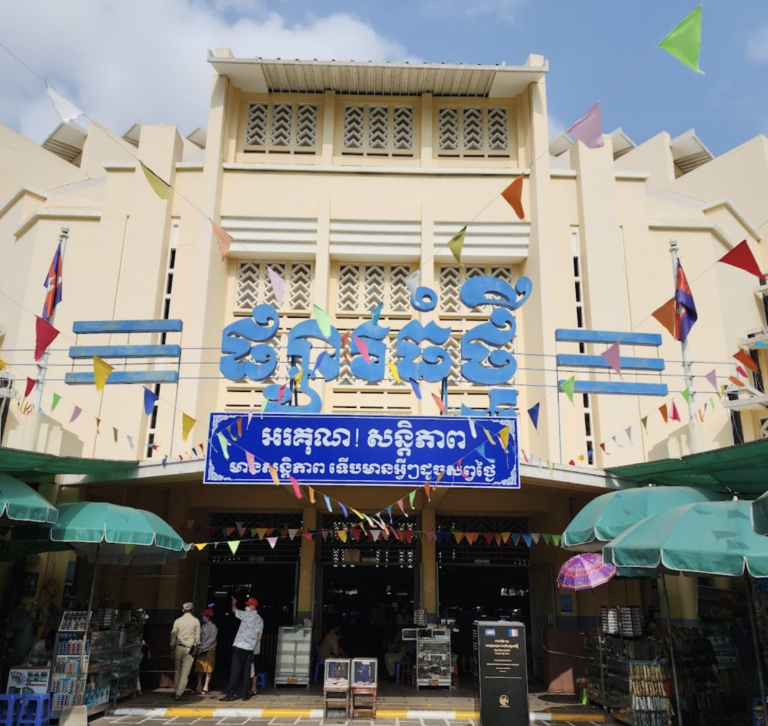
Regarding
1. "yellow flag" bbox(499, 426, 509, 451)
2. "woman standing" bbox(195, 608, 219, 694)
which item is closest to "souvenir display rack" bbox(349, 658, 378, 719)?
"woman standing" bbox(195, 608, 219, 694)

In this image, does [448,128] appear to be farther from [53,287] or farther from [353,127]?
[53,287]

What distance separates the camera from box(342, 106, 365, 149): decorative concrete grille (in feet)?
53.9

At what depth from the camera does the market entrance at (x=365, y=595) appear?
49.0ft

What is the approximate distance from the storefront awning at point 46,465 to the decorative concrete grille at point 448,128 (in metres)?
9.71

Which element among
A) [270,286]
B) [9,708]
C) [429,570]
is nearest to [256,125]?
[270,286]

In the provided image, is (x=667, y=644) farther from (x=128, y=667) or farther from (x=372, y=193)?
(x=372, y=193)

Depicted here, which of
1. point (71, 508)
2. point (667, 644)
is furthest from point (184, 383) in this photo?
point (667, 644)

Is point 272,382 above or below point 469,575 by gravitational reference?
above

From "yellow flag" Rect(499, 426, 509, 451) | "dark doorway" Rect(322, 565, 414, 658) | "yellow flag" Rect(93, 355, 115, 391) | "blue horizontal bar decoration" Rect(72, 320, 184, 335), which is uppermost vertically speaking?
"blue horizontal bar decoration" Rect(72, 320, 184, 335)

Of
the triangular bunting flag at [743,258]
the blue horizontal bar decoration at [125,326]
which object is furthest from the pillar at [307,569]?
the triangular bunting flag at [743,258]

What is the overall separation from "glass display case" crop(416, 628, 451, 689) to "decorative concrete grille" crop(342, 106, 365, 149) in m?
10.5

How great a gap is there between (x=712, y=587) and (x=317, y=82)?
12.8m

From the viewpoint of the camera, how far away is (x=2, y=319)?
50.3 ft

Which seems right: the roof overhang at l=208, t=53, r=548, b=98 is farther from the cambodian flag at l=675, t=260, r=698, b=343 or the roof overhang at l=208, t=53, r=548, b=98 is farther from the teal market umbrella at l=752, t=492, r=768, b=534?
the teal market umbrella at l=752, t=492, r=768, b=534
